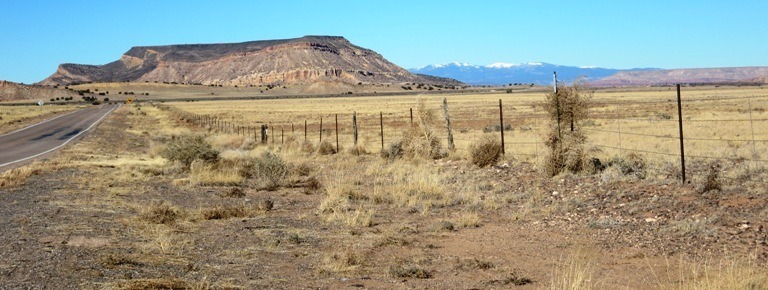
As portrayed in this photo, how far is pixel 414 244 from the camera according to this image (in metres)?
10.2

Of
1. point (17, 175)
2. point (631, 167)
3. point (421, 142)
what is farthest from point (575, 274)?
point (17, 175)

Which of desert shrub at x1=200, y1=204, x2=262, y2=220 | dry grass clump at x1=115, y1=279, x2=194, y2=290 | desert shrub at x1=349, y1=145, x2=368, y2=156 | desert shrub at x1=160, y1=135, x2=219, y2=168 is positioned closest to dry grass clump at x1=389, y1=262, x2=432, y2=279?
dry grass clump at x1=115, y1=279, x2=194, y2=290

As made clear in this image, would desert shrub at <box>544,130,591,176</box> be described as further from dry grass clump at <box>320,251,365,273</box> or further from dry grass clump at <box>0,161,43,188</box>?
dry grass clump at <box>0,161,43,188</box>

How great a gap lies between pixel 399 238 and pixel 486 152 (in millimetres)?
9273

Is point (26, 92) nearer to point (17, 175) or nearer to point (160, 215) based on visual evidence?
point (17, 175)

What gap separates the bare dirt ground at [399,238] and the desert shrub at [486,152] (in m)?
2.49

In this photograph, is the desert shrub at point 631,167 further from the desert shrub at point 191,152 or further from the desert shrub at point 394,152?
the desert shrub at point 191,152

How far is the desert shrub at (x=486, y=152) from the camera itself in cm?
1922

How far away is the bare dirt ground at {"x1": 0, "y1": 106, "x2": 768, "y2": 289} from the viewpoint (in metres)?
7.81

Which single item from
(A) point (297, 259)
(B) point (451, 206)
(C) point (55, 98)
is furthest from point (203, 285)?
(C) point (55, 98)

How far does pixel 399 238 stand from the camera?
34.5ft

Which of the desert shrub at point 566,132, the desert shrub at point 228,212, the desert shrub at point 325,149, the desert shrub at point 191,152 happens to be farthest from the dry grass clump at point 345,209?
the desert shrub at point 325,149

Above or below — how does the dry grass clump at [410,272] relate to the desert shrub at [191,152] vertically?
below

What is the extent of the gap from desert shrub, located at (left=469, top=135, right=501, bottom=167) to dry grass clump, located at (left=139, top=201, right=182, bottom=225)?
933 centimetres
